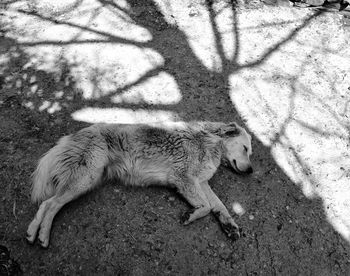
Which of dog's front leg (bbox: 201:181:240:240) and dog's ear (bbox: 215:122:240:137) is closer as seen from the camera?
dog's front leg (bbox: 201:181:240:240)

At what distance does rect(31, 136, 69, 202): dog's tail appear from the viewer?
409cm

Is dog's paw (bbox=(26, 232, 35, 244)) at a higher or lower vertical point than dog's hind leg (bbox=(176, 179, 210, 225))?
higher

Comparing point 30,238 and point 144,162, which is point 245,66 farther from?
point 30,238

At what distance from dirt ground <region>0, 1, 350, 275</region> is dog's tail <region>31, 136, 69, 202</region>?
0.16 meters

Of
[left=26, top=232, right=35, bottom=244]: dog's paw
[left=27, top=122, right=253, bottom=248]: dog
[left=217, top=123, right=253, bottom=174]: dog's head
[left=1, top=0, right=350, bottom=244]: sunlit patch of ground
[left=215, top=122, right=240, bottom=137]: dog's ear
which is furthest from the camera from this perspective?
[left=1, top=0, right=350, bottom=244]: sunlit patch of ground

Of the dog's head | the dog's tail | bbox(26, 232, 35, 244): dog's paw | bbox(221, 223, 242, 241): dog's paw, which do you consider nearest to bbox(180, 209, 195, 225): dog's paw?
bbox(221, 223, 242, 241): dog's paw

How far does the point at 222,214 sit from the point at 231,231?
0.22m

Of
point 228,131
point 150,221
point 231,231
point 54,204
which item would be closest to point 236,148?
point 228,131

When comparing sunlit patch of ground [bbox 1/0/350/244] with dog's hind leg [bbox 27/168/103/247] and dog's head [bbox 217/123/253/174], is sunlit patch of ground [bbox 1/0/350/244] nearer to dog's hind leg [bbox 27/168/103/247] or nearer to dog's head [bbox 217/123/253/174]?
dog's head [bbox 217/123/253/174]

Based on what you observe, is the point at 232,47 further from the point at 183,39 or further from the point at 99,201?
the point at 99,201

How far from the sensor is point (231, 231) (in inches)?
161

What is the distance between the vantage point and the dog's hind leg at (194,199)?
13.5ft

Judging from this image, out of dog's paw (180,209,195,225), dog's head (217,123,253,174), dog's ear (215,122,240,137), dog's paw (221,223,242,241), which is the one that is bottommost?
dog's paw (221,223,242,241)

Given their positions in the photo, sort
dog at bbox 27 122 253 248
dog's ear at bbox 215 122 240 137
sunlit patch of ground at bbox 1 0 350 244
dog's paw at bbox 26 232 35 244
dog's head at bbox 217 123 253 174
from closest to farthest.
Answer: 1. dog's paw at bbox 26 232 35 244
2. dog at bbox 27 122 253 248
3. dog's head at bbox 217 123 253 174
4. dog's ear at bbox 215 122 240 137
5. sunlit patch of ground at bbox 1 0 350 244
